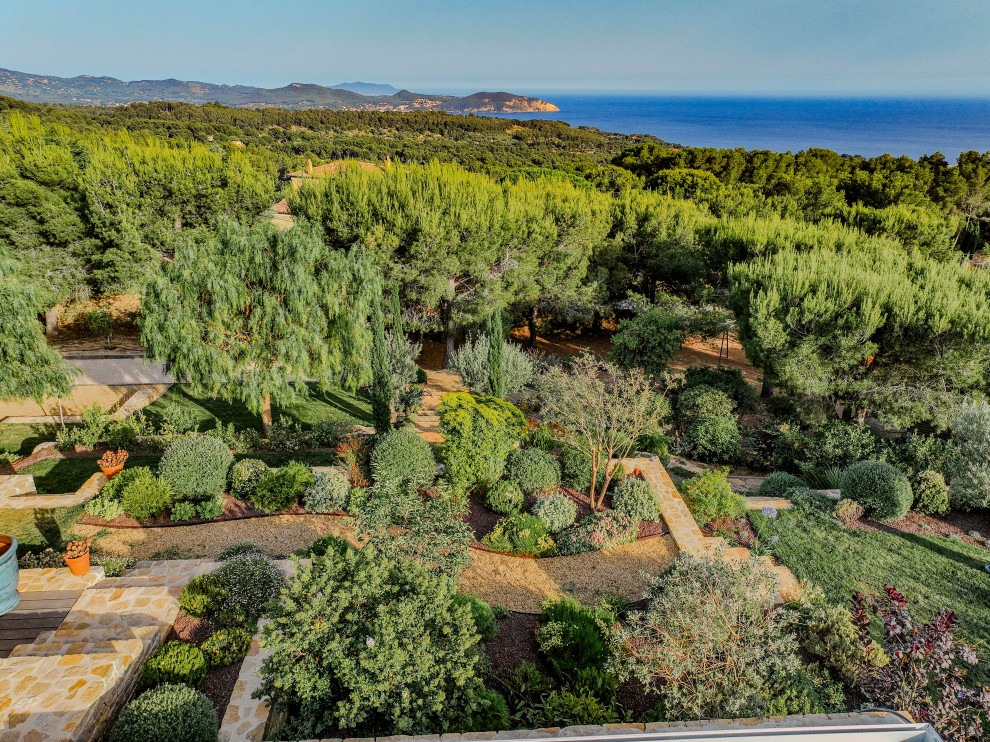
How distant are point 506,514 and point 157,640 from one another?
20.3ft

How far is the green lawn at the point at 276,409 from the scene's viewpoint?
16.1 m

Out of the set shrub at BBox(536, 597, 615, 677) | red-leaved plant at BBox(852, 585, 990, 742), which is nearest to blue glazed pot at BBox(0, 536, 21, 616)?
shrub at BBox(536, 597, 615, 677)

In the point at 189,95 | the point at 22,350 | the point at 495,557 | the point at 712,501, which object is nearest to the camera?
the point at 495,557

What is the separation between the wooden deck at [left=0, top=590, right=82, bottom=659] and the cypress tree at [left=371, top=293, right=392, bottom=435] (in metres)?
7.33

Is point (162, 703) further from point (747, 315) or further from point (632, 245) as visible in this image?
point (632, 245)

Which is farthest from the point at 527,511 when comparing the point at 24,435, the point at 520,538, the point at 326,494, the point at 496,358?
the point at 24,435

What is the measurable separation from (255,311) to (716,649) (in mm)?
11198

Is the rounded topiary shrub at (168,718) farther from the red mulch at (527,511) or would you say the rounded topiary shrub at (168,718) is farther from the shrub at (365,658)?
the red mulch at (527,511)

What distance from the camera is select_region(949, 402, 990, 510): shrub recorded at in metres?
11.9

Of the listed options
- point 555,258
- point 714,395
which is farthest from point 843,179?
point 714,395

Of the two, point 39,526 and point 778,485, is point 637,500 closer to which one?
point 778,485

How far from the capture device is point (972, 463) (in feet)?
40.1

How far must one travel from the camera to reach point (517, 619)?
867cm

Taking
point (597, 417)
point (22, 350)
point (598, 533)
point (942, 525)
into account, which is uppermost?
point (22, 350)
